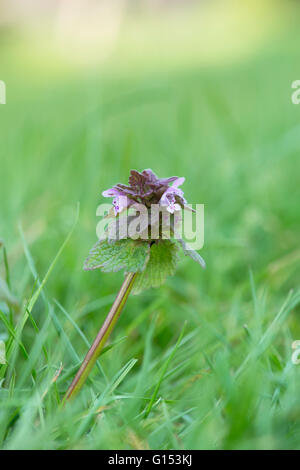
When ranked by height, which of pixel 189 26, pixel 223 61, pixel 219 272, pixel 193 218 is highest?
pixel 189 26

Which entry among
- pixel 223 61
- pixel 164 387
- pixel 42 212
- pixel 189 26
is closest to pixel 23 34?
pixel 189 26

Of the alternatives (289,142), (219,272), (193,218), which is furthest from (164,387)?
(289,142)

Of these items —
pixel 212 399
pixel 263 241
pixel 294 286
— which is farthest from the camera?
pixel 263 241

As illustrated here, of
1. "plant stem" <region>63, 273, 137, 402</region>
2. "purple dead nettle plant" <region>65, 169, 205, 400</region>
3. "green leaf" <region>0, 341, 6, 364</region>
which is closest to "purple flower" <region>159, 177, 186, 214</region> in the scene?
"purple dead nettle plant" <region>65, 169, 205, 400</region>

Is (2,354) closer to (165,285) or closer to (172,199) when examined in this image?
(172,199)

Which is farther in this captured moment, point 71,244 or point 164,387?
point 71,244
